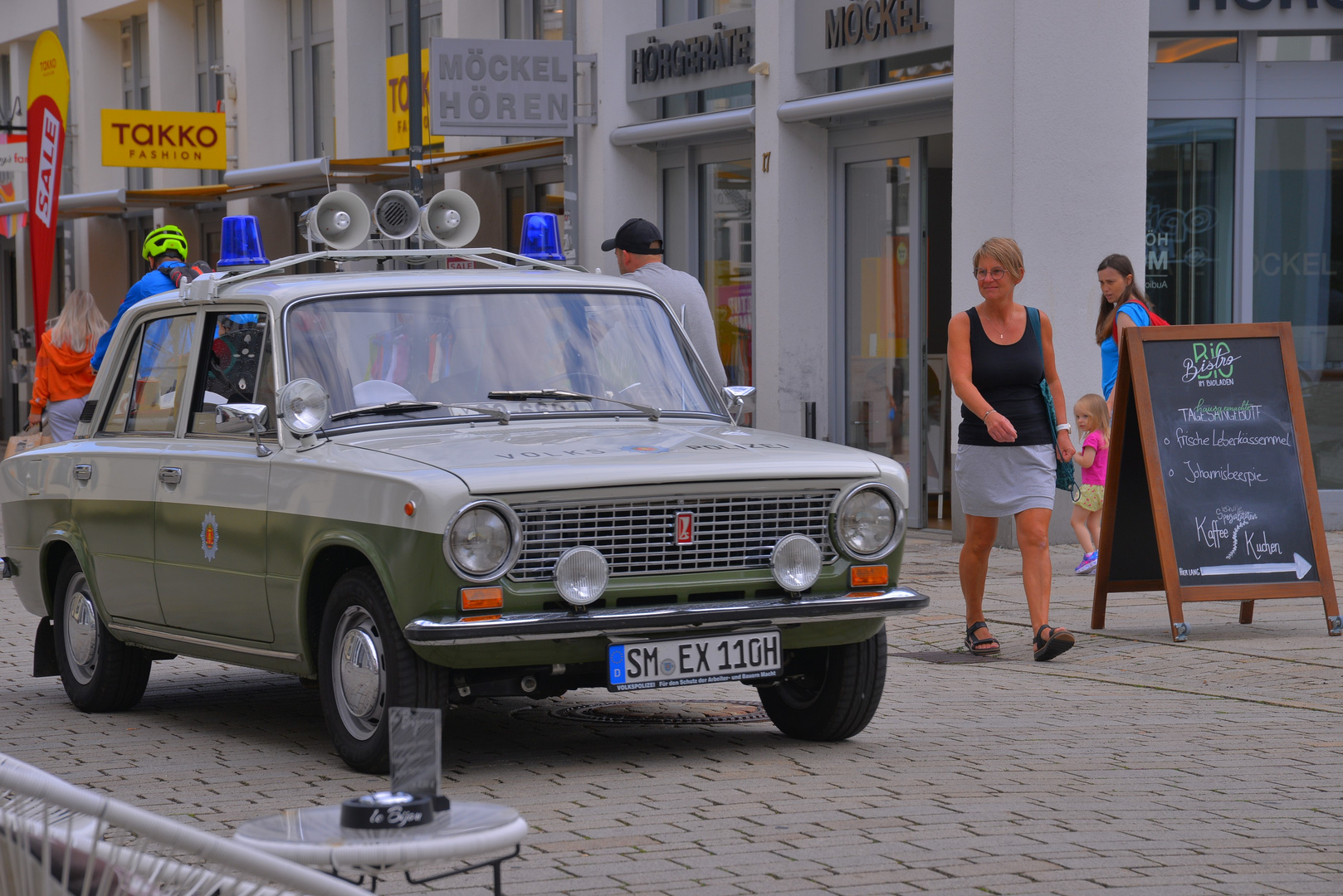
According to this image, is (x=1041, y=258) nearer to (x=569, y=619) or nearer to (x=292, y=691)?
(x=292, y=691)

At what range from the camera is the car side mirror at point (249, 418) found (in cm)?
665

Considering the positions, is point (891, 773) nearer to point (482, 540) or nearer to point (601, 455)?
point (601, 455)

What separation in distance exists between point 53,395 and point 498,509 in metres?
9.00

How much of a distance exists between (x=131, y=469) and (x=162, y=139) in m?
19.5

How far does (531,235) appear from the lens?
8.47 m

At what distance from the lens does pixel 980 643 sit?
9188mm

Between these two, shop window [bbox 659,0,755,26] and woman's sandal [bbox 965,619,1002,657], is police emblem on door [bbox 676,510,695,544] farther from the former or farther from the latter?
shop window [bbox 659,0,755,26]

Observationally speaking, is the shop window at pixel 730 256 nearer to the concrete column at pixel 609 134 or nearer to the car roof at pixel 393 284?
the concrete column at pixel 609 134

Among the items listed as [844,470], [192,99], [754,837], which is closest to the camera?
[754,837]

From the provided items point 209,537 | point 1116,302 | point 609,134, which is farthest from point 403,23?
point 209,537

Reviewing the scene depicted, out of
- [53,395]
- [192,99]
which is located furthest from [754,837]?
[192,99]

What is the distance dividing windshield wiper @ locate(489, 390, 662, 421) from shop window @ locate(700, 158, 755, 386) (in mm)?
10485

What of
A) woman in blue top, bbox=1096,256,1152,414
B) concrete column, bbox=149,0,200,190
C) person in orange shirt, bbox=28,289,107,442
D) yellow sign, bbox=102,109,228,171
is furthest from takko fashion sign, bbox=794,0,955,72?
concrete column, bbox=149,0,200,190

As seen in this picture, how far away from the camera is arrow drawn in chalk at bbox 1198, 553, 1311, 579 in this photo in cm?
960
